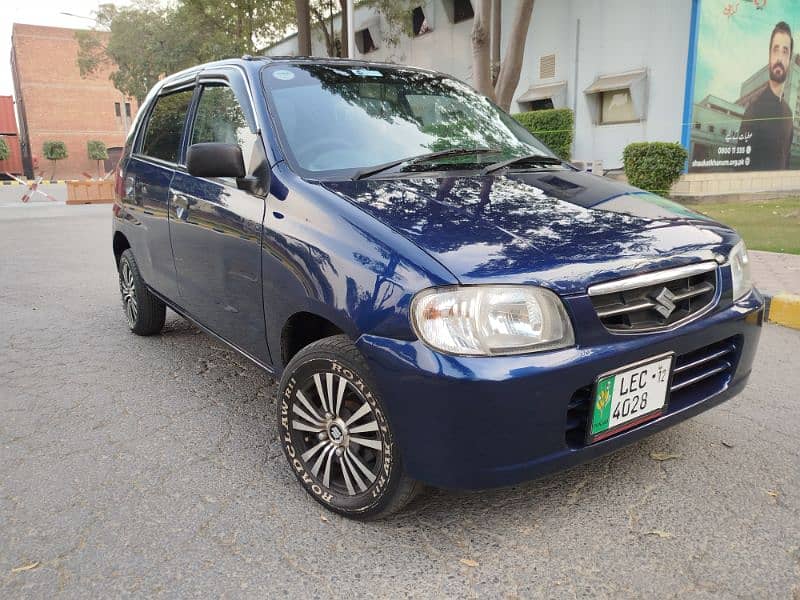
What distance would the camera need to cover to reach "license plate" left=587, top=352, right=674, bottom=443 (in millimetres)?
2133

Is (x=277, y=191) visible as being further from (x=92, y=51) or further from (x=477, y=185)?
(x=92, y=51)

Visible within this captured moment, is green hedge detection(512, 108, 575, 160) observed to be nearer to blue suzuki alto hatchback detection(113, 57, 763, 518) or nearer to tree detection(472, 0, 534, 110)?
tree detection(472, 0, 534, 110)

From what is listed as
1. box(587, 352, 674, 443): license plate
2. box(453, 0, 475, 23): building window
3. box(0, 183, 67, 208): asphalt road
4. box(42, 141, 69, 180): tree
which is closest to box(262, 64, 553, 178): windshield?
box(587, 352, 674, 443): license plate

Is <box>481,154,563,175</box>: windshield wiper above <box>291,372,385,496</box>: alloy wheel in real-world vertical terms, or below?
above

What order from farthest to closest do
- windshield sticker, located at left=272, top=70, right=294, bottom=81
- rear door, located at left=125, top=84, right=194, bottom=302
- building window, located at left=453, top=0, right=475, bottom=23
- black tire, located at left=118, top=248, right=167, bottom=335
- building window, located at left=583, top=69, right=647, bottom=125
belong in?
1. building window, located at left=453, top=0, right=475, bottom=23
2. building window, located at left=583, top=69, right=647, bottom=125
3. black tire, located at left=118, top=248, right=167, bottom=335
4. rear door, located at left=125, top=84, right=194, bottom=302
5. windshield sticker, located at left=272, top=70, right=294, bottom=81

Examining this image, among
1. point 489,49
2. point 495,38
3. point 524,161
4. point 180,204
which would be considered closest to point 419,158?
point 524,161

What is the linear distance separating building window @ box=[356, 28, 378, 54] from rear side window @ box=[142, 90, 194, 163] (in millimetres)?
24010

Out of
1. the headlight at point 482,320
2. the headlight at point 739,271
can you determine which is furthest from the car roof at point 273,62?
the headlight at point 739,271

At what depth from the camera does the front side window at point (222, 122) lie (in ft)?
9.92

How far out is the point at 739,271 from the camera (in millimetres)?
2689

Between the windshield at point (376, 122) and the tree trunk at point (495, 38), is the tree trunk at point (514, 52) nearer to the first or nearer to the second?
the tree trunk at point (495, 38)

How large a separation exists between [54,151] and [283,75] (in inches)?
2292

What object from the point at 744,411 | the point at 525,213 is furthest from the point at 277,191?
the point at 744,411

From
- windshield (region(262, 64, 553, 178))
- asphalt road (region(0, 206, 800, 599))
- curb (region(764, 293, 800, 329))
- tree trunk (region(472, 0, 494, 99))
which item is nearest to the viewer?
asphalt road (region(0, 206, 800, 599))
